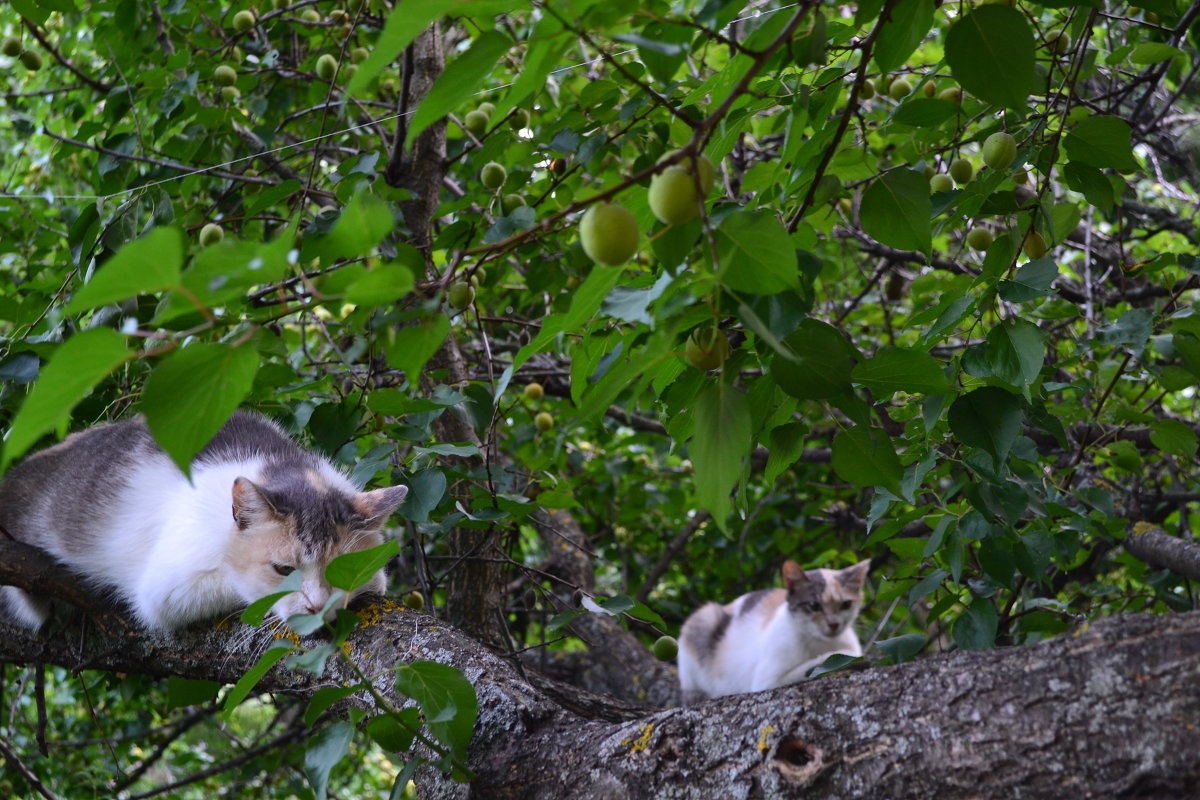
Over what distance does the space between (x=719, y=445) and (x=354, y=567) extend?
664mm

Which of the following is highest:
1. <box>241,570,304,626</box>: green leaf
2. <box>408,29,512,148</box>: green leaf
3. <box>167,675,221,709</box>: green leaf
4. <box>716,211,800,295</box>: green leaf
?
<box>408,29,512,148</box>: green leaf

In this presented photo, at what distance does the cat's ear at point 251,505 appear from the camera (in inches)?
99.0

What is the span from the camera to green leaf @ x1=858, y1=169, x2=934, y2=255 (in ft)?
4.46

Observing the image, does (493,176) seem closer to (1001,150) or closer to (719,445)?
(1001,150)

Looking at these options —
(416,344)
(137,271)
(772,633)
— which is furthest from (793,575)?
(137,271)

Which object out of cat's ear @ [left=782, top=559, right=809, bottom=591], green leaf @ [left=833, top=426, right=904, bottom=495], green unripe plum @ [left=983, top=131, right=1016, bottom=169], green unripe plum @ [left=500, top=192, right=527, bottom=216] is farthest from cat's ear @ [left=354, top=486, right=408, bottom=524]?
cat's ear @ [left=782, top=559, right=809, bottom=591]

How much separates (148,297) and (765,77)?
1661 millimetres

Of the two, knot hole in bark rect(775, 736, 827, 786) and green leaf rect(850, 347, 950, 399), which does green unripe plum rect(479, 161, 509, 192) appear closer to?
green leaf rect(850, 347, 950, 399)

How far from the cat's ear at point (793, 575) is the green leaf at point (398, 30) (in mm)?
3784

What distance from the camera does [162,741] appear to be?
12.6 feet

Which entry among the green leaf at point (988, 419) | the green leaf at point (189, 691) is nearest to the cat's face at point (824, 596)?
the green leaf at point (189, 691)

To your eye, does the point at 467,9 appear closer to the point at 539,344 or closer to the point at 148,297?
the point at 539,344

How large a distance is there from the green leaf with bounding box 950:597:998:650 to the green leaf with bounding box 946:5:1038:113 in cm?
112

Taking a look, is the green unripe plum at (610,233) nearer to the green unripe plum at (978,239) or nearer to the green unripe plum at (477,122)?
the green unripe plum at (978,239)
